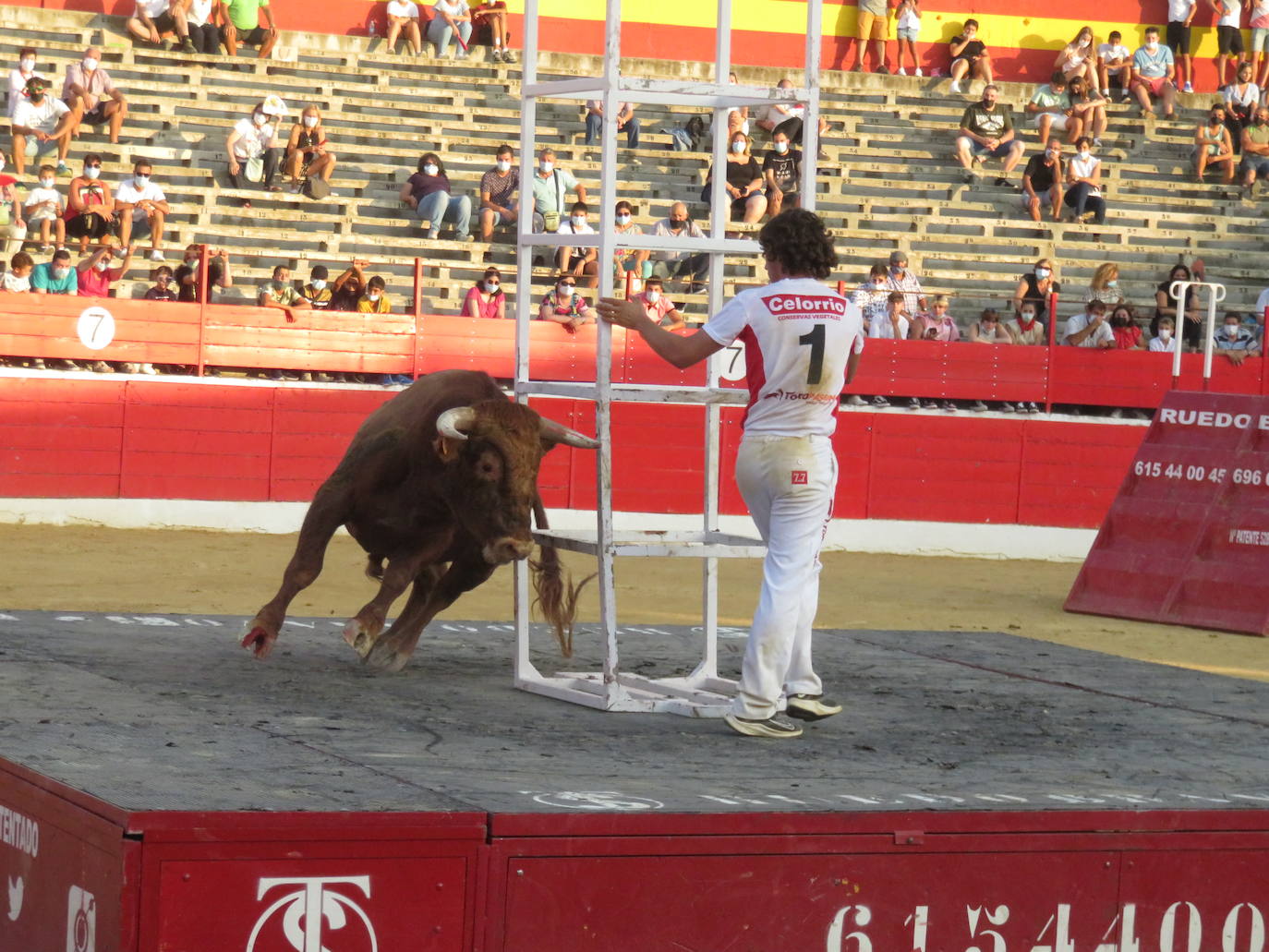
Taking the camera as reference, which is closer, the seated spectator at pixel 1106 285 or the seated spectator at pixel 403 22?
the seated spectator at pixel 1106 285

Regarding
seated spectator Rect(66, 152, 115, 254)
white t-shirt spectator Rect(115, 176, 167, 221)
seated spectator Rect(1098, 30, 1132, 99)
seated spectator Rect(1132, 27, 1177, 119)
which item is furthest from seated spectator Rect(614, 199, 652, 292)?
seated spectator Rect(1132, 27, 1177, 119)

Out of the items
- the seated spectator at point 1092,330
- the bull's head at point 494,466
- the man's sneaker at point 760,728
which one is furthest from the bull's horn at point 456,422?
the seated spectator at point 1092,330

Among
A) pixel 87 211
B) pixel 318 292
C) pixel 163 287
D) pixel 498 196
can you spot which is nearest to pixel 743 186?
pixel 498 196

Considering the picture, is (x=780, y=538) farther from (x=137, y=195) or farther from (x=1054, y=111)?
(x=1054, y=111)

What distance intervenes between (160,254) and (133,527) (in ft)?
12.6

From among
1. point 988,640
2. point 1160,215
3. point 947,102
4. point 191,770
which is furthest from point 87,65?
point 191,770

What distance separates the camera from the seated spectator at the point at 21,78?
784 inches

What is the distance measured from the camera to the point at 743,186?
20.5 metres

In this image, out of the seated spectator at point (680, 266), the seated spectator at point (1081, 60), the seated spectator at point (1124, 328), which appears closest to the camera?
the seated spectator at point (1124, 328)

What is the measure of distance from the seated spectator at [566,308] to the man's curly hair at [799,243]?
11.6 meters

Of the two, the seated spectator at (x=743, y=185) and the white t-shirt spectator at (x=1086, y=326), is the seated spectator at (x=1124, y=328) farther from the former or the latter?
the seated spectator at (x=743, y=185)

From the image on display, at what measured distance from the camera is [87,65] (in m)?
20.8

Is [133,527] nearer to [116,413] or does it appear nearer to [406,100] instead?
[116,413]

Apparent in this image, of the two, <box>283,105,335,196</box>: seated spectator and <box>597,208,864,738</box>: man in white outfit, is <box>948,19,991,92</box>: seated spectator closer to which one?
<box>283,105,335,196</box>: seated spectator
